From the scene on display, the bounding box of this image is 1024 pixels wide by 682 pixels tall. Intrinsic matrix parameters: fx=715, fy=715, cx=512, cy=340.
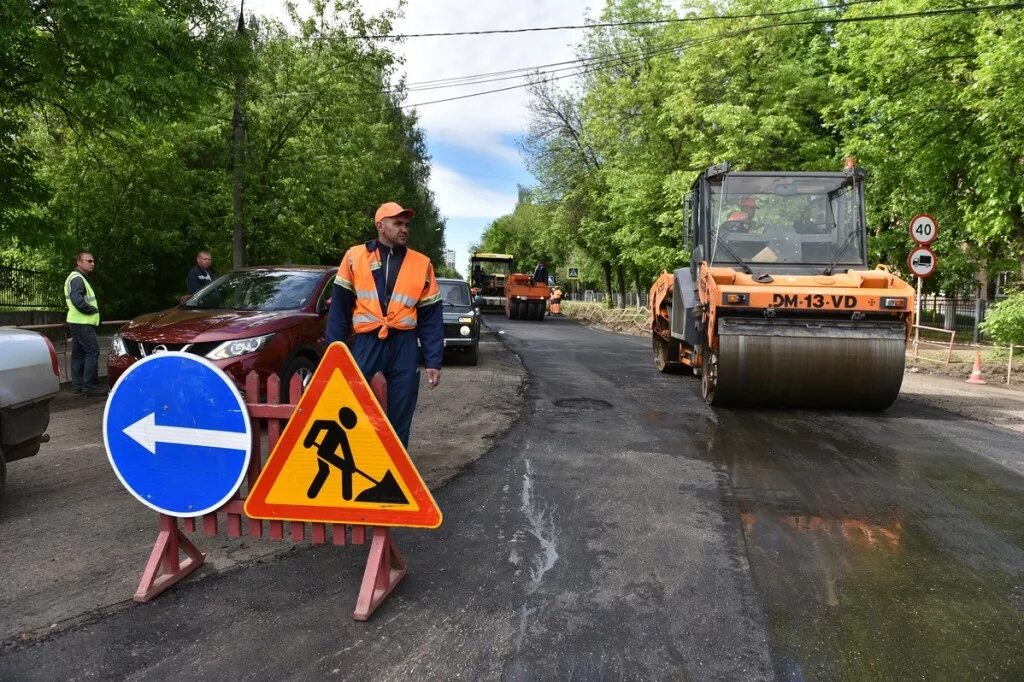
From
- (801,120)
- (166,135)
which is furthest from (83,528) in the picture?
(801,120)

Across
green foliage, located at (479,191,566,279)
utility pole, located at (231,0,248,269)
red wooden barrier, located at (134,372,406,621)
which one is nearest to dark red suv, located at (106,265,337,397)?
red wooden barrier, located at (134,372,406,621)

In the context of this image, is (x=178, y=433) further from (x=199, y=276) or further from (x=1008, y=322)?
(x=1008, y=322)

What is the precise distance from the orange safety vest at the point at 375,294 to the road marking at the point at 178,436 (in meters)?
1.01

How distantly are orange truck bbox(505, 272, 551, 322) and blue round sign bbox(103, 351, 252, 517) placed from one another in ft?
101

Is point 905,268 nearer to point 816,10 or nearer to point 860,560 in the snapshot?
point 816,10

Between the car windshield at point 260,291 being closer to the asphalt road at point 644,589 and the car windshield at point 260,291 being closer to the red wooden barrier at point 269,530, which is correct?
the asphalt road at point 644,589

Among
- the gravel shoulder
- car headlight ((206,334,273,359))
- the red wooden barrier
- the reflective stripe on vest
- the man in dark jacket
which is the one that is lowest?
the gravel shoulder

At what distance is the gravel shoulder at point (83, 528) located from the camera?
3367mm

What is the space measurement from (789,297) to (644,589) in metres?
5.06

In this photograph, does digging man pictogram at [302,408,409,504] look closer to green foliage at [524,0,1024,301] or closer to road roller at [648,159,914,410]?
road roller at [648,159,914,410]

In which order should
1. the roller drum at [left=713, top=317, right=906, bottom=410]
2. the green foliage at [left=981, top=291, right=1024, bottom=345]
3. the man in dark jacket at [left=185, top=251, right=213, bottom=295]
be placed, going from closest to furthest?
the roller drum at [left=713, top=317, right=906, bottom=410] < the man in dark jacket at [left=185, top=251, right=213, bottom=295] < the green foliage at [left=981, top=291, right=1024, bottom=345]

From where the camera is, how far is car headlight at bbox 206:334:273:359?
21.5 feet

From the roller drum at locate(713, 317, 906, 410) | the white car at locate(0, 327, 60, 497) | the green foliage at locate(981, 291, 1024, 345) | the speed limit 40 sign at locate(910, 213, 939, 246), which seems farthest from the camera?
the speed limit 40 sign at locate(910, 213, 939, 246)

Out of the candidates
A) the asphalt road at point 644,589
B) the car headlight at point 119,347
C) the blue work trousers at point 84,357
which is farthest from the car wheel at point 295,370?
the blue work trousers at point 84,357
